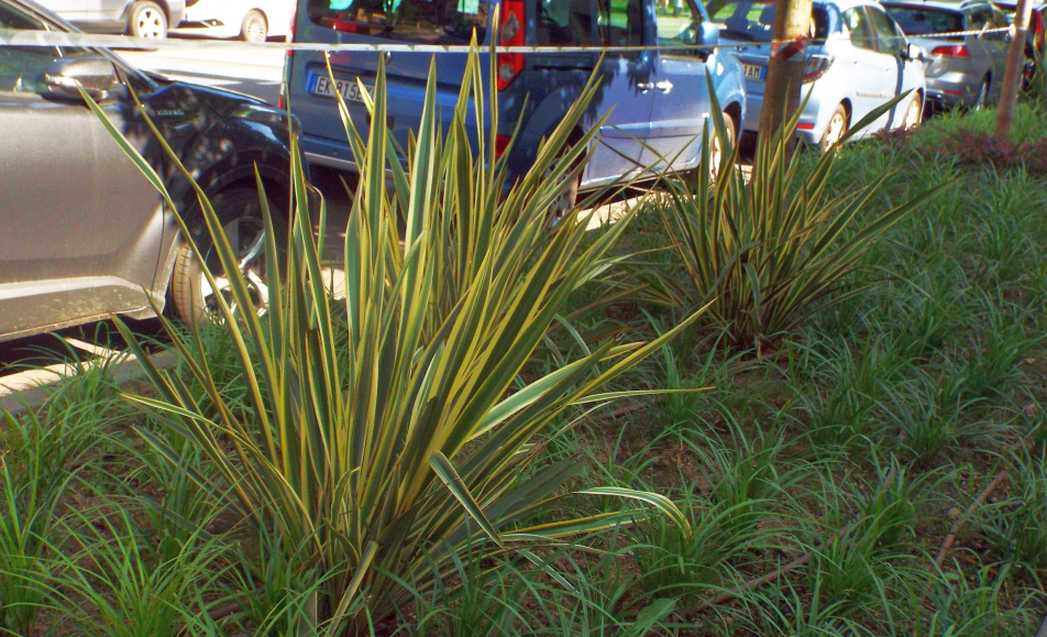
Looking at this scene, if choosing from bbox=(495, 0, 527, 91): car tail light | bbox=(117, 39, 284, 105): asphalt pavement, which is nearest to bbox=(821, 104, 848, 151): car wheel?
bbox=(495, 0, 527, 91): car tail light

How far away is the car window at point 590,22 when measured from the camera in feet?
22.9

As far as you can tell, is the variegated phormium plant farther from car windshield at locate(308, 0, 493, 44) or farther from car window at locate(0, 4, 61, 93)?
car windshield at locate(308, 0, 493, 44)

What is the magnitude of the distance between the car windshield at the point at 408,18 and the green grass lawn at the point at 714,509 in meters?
2.77

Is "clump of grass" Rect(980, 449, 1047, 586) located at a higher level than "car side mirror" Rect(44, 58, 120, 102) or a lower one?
lower

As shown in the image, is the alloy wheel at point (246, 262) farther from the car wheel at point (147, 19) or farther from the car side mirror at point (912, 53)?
the car wheel at point (147, 19)

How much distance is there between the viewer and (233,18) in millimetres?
21016

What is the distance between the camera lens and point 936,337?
4.52 metres

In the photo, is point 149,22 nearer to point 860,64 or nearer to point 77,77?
point 860,64

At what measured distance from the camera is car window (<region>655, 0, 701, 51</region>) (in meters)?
8.61

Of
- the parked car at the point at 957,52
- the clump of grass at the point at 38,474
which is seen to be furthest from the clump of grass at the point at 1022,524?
the parked car at the point at 957,52

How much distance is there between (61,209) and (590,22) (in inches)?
156

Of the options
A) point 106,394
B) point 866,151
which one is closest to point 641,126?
point 866,151

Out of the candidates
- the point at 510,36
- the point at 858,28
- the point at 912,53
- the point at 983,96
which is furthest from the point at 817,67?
the point at 983,96

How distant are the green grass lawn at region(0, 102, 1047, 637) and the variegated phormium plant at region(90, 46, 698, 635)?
0.27 feet
